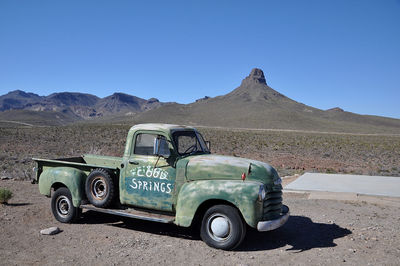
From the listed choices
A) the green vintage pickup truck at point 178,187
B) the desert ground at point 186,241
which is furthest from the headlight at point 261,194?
the desert ground at point 186,241

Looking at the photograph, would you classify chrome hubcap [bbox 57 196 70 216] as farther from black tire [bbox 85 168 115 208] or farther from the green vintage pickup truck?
black tire [bbox 85 168 115 208]

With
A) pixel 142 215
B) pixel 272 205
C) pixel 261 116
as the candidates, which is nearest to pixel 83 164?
pixel 142 215

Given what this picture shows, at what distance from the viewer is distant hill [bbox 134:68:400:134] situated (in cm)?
10069

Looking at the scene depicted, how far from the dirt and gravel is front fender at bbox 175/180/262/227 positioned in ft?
2.00

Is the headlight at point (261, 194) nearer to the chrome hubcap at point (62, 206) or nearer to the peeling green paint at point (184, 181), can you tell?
the peeling green paint at point (184, 181)

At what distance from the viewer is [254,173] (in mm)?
5617

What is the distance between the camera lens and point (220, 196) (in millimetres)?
5414

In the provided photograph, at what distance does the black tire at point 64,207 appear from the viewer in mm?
7004

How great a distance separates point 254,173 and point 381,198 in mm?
6198

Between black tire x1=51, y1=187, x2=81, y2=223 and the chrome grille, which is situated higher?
the chrome grille

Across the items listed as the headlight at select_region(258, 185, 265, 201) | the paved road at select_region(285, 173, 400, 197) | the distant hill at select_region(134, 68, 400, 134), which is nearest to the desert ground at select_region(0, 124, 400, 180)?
the paved road at select_region(285, 173, 400, 197)

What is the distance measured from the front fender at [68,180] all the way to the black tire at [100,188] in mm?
292

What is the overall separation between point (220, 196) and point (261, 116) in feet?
348

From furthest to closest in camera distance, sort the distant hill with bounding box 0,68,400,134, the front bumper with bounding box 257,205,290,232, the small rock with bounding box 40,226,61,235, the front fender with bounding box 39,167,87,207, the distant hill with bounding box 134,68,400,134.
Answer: the distant hill with bounding box 134,68,400,134 < the distant hill with bounding box 0,68,400,134 < the front fender with bounding box 39,167,87,207 < the small rock with bounding box 40,226,61,235 < the front bumper with bounding box 257,205,290,232
